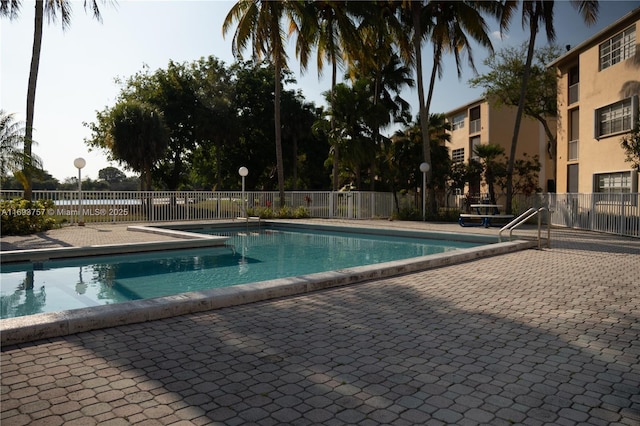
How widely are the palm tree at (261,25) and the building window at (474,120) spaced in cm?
1772

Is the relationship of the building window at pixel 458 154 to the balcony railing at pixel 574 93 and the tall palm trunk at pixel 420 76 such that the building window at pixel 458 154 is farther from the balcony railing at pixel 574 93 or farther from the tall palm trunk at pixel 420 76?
the tall palm trunk at pixel 420 76

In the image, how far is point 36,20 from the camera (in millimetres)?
14461

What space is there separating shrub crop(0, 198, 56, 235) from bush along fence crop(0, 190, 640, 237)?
0.02m

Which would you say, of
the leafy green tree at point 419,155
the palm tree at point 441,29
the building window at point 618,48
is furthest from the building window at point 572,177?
the palm tree at point 441,29

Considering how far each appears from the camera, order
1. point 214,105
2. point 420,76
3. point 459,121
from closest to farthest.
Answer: point 420,76
point 214,105
point 459,121

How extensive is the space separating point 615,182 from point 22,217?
824 inches

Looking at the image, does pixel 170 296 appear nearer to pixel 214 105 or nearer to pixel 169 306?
pixel 169 306

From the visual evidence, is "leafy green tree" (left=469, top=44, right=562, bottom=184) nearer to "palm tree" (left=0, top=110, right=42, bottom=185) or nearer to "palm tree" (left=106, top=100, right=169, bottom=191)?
"palm tree" (left=106, top=100, right=169, bottom=191)

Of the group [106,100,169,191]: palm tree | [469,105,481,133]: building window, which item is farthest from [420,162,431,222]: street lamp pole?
[106,100,169,191]: palm tree

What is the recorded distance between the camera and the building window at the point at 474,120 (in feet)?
106

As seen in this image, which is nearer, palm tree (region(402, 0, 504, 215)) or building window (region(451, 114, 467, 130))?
palm tree (region(402, 0, 504, 215))

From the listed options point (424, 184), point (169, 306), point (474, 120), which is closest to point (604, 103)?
point (424, 184)

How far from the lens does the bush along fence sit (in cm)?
1370

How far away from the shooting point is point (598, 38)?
17.9 metres
